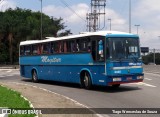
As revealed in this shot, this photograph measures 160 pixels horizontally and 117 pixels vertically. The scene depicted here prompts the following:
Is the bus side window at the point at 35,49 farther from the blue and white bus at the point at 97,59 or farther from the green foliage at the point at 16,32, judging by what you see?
the green foliage at the point at 16,32

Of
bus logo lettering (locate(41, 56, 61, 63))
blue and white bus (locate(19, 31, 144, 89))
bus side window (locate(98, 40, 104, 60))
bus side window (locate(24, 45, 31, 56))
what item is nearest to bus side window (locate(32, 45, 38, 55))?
bus side window (locate(24, 45, 31, 56))

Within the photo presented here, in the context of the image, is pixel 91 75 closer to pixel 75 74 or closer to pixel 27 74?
pixel 75 74

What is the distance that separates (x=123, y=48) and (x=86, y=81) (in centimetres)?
276

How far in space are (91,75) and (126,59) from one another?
1.98 metres

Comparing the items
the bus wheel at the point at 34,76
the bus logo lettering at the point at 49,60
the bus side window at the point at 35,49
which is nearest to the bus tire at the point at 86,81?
the bus logo lettering at the point at 49,60

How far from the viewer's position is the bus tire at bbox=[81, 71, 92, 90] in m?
20.4

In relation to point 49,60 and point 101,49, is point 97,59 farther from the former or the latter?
point 49,60

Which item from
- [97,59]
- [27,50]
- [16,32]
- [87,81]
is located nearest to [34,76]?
[27,50]

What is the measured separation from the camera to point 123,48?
19391mm

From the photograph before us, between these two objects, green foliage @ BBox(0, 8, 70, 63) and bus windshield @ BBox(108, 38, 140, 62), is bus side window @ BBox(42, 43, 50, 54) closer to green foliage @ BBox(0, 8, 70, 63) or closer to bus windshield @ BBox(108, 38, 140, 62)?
bus windshield @ BBox(108, 38, 140, 62)

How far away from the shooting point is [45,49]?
25797mm

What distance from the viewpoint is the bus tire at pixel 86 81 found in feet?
67.0

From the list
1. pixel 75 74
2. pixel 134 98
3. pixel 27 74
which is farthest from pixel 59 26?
pixel 134 98

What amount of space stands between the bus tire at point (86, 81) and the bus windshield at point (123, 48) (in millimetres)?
2173
